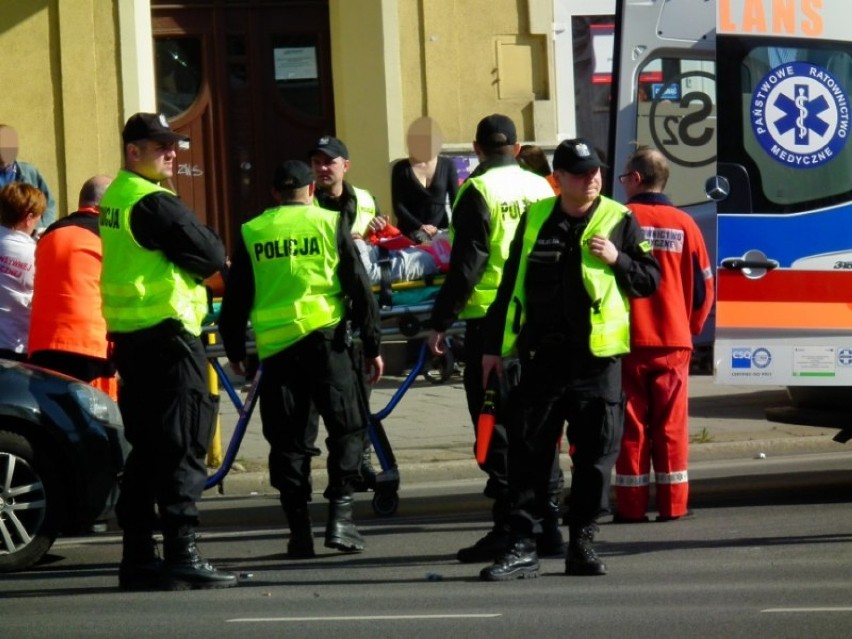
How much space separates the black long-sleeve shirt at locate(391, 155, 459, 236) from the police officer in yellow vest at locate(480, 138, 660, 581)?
5.86 meters

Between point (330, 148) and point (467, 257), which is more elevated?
point (330, 148)

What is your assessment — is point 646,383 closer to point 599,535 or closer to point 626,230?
point 599,535

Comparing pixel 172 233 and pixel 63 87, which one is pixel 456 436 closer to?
pixel 172 233

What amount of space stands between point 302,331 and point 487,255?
0.93 meters

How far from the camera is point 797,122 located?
Result: 948cm

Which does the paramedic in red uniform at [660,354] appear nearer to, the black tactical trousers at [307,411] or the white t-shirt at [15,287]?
the black tactical trousers at [307,411]

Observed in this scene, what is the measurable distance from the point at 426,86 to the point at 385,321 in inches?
250

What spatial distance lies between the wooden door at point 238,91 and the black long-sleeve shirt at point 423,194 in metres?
3.12

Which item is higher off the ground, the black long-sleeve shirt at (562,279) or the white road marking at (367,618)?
the black long-sleeve shirt at (562,279)

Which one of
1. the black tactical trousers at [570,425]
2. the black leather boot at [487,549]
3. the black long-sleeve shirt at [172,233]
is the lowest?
the black leather boot at [487,549]

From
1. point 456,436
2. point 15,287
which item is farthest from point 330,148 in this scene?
point 456,436

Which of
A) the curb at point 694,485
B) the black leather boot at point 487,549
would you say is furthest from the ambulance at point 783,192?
the black leather boot at point 487,549

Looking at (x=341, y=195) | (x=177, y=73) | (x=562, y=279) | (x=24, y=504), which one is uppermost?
(x=177, y=73)

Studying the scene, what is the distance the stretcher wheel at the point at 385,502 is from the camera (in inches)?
398
